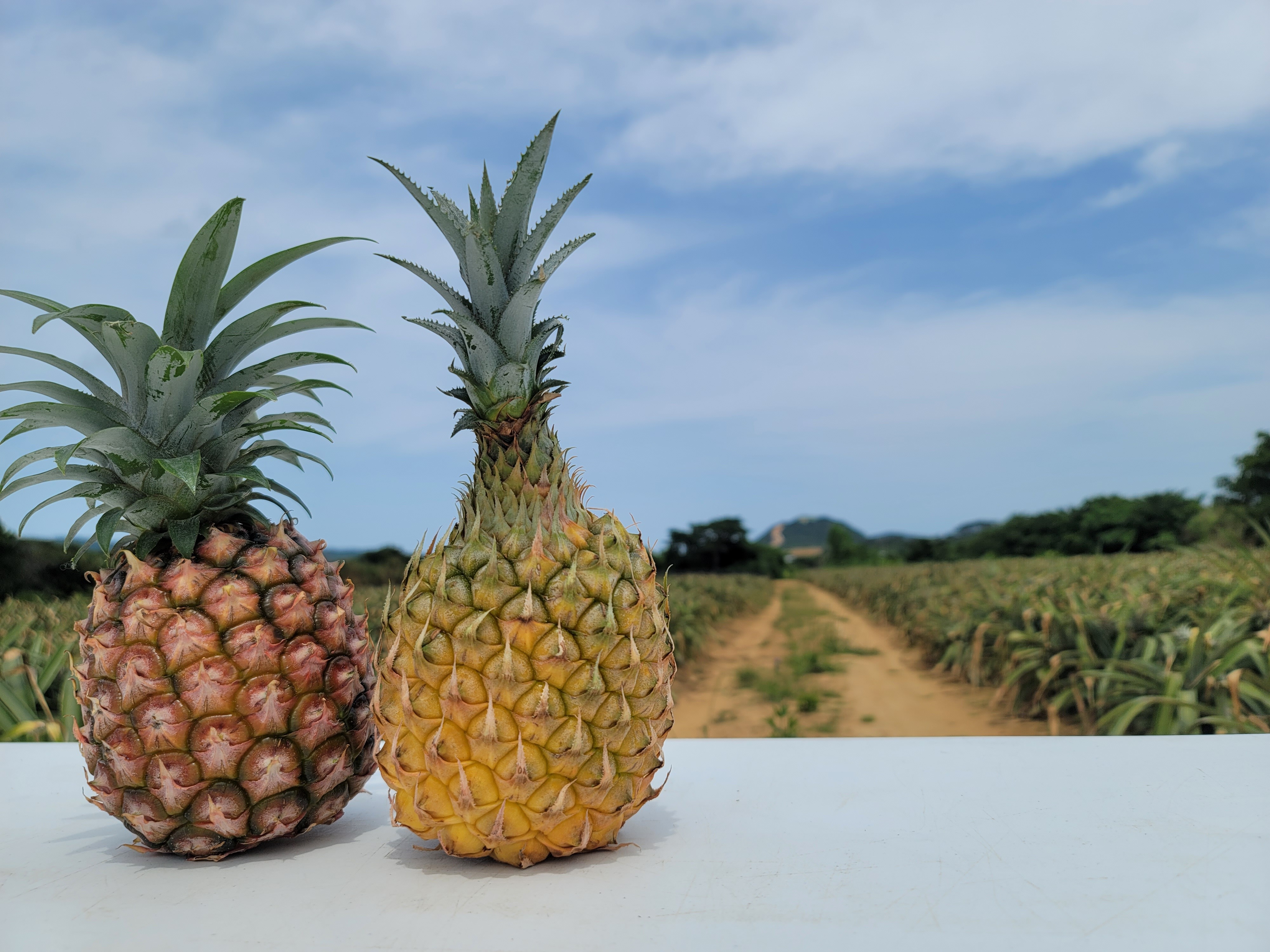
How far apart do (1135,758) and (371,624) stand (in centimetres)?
501

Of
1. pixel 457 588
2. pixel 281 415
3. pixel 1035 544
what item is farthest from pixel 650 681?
pixel 1035 544

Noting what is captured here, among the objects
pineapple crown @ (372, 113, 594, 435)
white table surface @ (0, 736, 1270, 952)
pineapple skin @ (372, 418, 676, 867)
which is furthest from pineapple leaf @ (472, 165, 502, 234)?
white table surface @ (0, 736, 1270, 952)

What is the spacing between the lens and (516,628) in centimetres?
143

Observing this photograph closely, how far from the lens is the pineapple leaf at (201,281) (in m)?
1.67

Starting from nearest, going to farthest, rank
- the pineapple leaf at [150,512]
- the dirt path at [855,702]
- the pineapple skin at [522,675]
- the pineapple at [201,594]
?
the pineapple skin at [522,675]
the pineapple at [201,594]
the pineapple leaf at [150,512]
the dirt path at [855,702]

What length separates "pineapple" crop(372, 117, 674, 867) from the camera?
4.71 feet

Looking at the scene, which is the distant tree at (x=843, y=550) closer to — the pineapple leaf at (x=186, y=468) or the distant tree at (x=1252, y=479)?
the distant tree at (x=1252, y=479)

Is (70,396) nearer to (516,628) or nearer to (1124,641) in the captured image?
(516,628)

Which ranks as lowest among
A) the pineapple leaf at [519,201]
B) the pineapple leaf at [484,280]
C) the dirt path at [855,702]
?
the dirt path at [855,702]

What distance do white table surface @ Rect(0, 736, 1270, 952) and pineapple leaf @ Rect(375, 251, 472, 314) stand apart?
1.07 meters

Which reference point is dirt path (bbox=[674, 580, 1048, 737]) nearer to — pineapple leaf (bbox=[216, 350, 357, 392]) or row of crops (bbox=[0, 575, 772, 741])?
row of crops (bbox=[0, 575, 772, 741])

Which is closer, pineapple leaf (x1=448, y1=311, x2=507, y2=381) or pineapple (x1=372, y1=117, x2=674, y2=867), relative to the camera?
pineapple (x1=372, y1=117, x2=674, y2=867)

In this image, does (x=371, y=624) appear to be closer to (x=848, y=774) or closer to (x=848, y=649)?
(x=848, y=774)

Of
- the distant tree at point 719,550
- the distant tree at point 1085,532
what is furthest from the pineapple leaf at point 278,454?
the distant tree at point 1085,532
